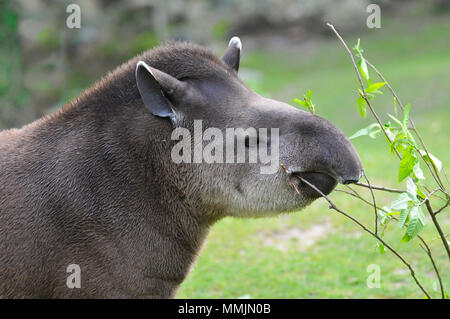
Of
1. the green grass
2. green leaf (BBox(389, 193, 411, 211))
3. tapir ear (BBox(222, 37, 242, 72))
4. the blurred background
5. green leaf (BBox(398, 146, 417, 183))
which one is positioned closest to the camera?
green leaf (BBox(389, 193, 411, 211))

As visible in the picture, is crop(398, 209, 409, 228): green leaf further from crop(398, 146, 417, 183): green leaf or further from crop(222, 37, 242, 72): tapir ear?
crop(222, 37, 242, 72): tapir ear

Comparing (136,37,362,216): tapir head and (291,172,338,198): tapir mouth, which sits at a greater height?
(136,37,362,216): tapir head

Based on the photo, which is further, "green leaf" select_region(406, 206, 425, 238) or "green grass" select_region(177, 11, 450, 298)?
"green grass" select_region(177, 11, 450, 298)

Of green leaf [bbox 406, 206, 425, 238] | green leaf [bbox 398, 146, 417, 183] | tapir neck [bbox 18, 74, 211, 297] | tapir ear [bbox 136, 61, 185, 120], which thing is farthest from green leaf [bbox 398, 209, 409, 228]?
tapir ear [bbox 136, 61, 185, 120]

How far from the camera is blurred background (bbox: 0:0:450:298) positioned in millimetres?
7027

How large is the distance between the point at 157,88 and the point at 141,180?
62 cm

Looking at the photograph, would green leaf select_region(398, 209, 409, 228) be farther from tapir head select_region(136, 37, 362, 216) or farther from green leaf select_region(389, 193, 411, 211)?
tapir head select_region(136, 37, 362, 216)

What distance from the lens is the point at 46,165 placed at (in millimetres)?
4262

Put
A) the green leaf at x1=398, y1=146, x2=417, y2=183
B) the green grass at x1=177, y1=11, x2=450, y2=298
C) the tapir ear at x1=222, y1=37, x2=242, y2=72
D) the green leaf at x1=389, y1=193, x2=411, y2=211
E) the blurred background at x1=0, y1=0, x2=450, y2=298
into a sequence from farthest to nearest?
the blurred background at x1=0, y1=0, x2=450, y2=298, the green grass at x1=177, y1=11, x2=450, y2=298, the tapir ear at x1=222, y1=37, x2=242, y2=72, the green leaf at x1=398, y1=146, x2=417, y2=183, the green leaf at x1=389, y1=193, x2=411, y2=211

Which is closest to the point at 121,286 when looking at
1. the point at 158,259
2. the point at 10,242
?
the point at 158,259

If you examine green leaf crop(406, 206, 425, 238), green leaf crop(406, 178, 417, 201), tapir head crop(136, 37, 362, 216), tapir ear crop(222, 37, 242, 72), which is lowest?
green leaf crop(406, 206, 425, 238)

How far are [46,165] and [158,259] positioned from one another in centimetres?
99

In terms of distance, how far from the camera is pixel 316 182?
4.05m

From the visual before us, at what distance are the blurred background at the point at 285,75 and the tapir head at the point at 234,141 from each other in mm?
1392
